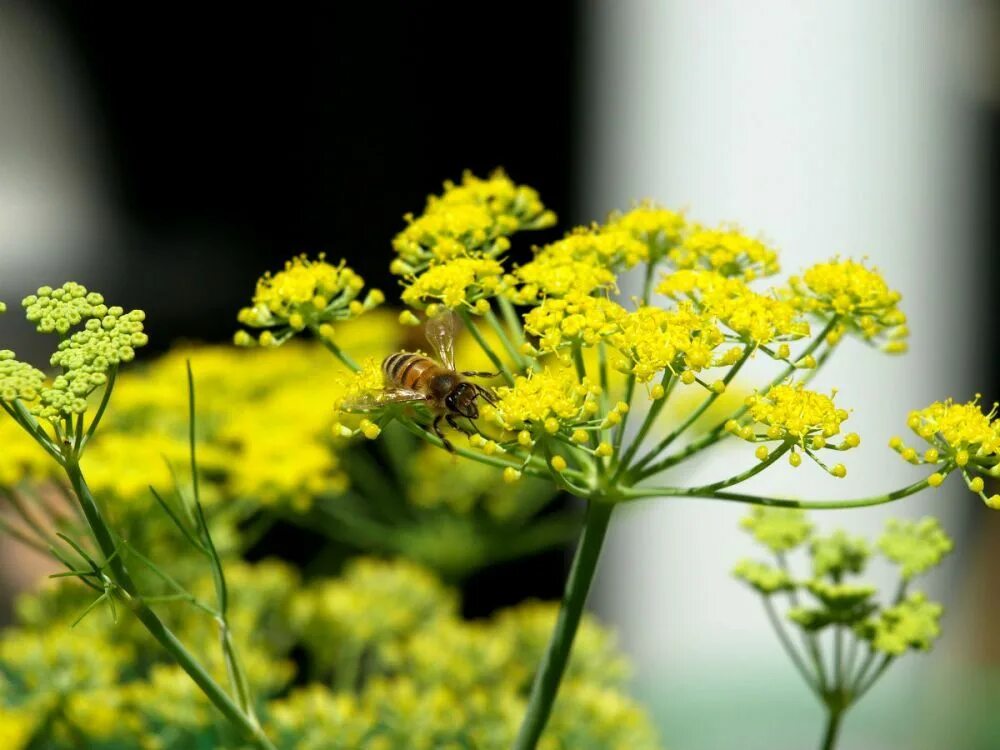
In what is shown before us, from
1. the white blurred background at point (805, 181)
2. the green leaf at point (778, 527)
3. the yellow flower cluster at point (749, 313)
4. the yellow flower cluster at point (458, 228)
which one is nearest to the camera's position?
the yellow flower cluster at point (749, 313)

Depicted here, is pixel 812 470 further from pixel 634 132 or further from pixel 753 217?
pixel 634 132

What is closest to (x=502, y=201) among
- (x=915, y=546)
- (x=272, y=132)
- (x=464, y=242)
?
(x=464, y=242)

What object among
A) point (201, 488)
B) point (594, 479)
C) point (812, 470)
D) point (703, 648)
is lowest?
point (703, 648)

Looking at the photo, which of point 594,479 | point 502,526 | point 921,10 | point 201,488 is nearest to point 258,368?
point 201,488

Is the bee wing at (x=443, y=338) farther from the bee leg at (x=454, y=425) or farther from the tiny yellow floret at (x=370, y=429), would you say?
the tiny yellow floret at (x=370, y=429)

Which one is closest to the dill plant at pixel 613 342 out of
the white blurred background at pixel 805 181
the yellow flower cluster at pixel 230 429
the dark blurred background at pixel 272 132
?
the yellow flower cluster at pixel 230 429

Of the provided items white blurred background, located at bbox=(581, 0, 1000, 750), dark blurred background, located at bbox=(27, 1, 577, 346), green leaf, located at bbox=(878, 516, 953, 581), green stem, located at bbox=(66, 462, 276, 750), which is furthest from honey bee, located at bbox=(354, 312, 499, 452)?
white blurred background, located at bbox=(581, 0, 1000, 750)

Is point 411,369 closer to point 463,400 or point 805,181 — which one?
point 463,400
